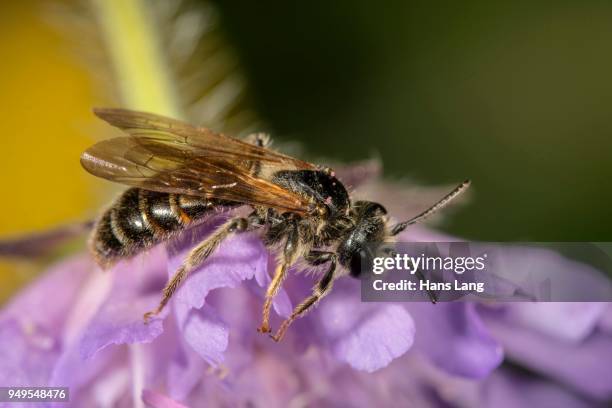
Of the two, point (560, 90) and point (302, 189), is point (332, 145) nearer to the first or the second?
point (560, 90)

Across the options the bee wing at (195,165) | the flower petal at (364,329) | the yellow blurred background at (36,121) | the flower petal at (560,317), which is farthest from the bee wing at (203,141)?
the yellow blurred background at (36,121)

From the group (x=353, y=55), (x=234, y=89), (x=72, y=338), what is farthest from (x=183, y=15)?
(x=72, y=338)

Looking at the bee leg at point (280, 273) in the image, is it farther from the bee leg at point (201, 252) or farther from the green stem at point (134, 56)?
the green stem at point (134, 56)

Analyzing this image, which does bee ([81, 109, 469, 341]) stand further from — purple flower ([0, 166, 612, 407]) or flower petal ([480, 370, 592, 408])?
flower petal ([480, 370, 592, 408])

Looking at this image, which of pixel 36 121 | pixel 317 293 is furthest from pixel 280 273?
pixel 36 121

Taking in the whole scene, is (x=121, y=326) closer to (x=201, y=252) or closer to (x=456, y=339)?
(x=201, y=252)
